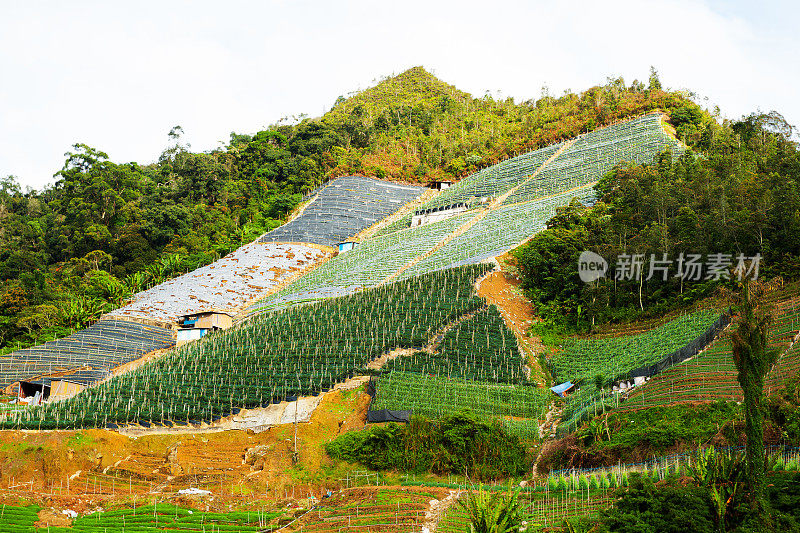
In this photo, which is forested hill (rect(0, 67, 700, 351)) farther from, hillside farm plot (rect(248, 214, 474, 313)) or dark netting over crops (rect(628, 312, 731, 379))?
dark netting over crops (rect(628, 312, 731, 379))

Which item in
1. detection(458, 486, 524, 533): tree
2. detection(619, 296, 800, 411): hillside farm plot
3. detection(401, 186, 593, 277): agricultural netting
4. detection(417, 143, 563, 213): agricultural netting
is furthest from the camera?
detection(417, 143, 563, 213): agricultural netting

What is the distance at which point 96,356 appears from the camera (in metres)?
36.2

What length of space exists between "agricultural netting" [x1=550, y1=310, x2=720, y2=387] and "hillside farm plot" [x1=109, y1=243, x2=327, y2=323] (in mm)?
20051

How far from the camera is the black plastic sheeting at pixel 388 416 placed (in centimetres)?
2483

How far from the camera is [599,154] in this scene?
188 feet

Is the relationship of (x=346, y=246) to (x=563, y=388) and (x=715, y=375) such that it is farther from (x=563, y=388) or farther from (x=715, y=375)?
(x=715, y=375)

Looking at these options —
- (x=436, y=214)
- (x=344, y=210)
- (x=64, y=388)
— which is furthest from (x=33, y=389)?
(x=436, y=214)

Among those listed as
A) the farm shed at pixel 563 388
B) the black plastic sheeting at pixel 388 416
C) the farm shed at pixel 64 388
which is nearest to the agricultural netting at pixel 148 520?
the black plastic sheeting at pixel 388 416

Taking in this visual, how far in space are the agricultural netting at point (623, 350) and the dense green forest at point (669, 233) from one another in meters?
1.87

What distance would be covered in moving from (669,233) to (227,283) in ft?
85.2

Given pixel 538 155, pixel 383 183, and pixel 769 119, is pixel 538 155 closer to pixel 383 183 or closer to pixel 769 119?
pixel 383 183

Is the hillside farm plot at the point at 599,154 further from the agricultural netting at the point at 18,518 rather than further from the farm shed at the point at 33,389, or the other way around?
the agricultural netting at the point at 18,518

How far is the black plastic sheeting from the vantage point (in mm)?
24828

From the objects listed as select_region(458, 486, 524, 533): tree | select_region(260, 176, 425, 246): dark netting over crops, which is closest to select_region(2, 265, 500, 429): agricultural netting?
select_region(458, 486, 524, 533): tree
